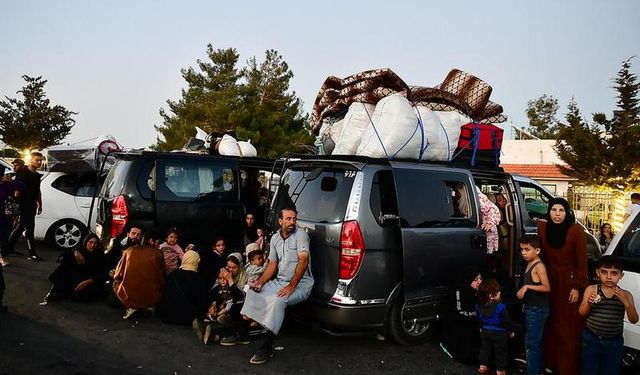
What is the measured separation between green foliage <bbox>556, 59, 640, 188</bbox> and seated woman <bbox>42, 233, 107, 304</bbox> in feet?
58.1

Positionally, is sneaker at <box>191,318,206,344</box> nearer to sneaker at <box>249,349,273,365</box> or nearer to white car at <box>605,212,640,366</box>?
sneaker at <box>249,349,273,365</box>

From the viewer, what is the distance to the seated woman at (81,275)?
6.03m

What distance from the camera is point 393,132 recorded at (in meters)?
4.89

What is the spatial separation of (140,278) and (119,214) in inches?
41.0

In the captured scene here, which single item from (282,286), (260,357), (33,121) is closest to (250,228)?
(282,286)

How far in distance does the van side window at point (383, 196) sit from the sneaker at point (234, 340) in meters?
1.83

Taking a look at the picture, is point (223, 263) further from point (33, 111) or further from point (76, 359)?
point (33, 111)

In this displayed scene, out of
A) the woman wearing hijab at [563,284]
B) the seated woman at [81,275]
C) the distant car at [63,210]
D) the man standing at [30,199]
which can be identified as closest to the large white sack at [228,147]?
the seated woman at [81,275]

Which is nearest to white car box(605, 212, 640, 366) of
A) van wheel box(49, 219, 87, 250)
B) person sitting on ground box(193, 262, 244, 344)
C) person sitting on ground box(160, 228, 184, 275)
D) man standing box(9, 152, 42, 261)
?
person sitting on ground box(193, 262, 244, 344)

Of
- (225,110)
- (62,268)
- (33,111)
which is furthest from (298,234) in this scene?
(33,111)

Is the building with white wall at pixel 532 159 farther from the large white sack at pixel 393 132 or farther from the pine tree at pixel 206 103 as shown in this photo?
the large white sack at pixel 393 132

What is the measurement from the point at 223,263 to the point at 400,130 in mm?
3068

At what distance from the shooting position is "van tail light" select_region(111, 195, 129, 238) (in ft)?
20.1

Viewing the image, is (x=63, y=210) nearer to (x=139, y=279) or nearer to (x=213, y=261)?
(x=213, y=261)
